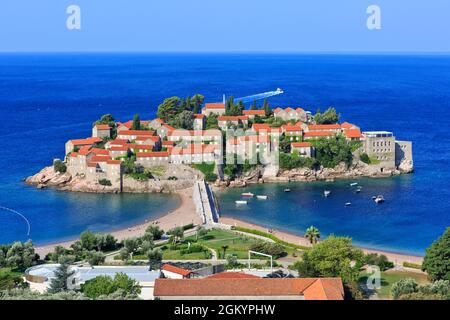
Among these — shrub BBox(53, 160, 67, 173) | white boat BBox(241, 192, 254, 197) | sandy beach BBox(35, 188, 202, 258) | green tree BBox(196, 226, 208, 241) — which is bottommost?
sandy beach BBox(35, 188, 202, 258)

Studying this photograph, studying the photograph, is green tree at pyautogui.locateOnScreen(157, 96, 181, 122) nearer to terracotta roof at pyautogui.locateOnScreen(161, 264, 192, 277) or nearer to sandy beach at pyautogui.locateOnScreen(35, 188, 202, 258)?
sandy beach at pyautogui.locateOnScreen(35, 188, 202, 258)

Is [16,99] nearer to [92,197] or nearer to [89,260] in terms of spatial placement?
[92,197]

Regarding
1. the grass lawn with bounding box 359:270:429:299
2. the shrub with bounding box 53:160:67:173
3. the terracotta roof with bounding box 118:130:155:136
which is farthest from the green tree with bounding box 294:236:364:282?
the shrub with bounding box 53:160:67:173

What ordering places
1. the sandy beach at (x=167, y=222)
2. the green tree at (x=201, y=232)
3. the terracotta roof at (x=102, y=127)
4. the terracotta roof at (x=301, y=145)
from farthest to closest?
the terracotta roof at (x=102, y=127) < the terracotta roof at (x=301, y=145) < the sandy beach at (x=167, y=222) < the green tree at (x=201, y=232)

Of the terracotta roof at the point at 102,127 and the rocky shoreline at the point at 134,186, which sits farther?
the terracotta roof at the point at 102,127

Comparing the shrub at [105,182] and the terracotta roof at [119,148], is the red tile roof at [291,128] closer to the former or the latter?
the terracotta roof at [119,148]

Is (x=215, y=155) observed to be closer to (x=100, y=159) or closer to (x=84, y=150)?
(x=100, y=159)

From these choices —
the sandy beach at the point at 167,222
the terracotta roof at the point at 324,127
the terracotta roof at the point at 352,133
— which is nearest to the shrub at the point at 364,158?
the terracotta roof at the point at 352,133
